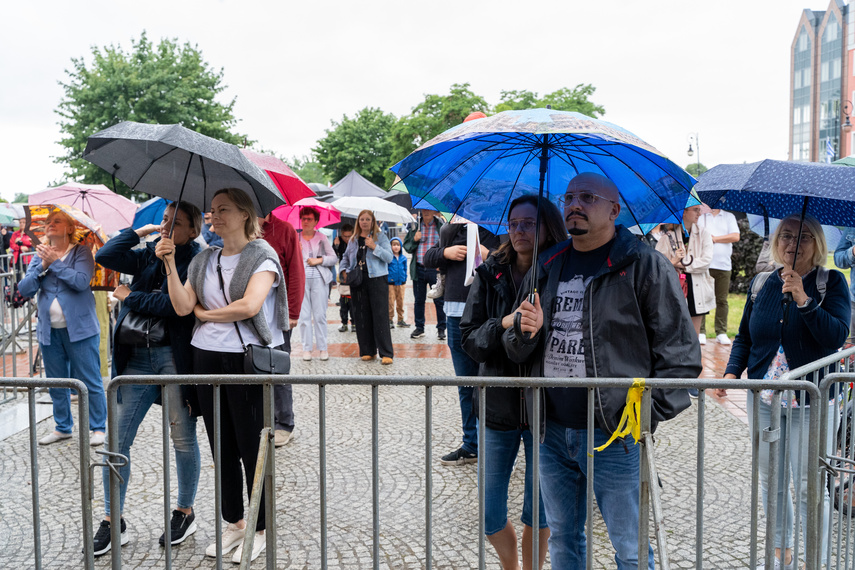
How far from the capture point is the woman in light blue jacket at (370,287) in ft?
29.2

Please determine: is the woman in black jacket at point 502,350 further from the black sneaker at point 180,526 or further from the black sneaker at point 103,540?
the black sneaker at point 103,540

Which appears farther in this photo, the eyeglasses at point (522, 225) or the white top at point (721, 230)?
the white top at point (721, 230)

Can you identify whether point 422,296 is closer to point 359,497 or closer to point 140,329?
point 359,497

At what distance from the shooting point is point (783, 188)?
3146 millimetres

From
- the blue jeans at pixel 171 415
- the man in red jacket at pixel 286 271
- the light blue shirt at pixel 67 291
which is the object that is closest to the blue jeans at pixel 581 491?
the blue jeans at pixel 171 415

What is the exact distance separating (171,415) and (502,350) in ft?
→ 6.52

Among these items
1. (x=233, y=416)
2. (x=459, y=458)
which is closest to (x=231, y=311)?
(x=233, y=416)

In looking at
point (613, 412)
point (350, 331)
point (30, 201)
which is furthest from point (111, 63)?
point (613, 412)

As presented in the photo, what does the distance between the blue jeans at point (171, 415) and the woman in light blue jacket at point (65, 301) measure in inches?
65.4

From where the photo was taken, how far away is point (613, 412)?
264 centimetres

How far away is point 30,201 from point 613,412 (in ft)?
15.6

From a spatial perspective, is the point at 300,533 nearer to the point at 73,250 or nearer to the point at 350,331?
the point at 73,250

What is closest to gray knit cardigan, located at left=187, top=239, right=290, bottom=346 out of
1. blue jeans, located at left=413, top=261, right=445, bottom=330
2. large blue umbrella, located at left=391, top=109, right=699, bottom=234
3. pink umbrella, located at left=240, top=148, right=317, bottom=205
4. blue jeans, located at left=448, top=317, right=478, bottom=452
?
pink umbrella, located at left=240, top=148, right=317, bottom=205

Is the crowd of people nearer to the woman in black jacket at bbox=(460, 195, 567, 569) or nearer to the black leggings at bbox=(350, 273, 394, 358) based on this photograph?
the woman in black jacket at bbox=(460, 195, 567, 569)
